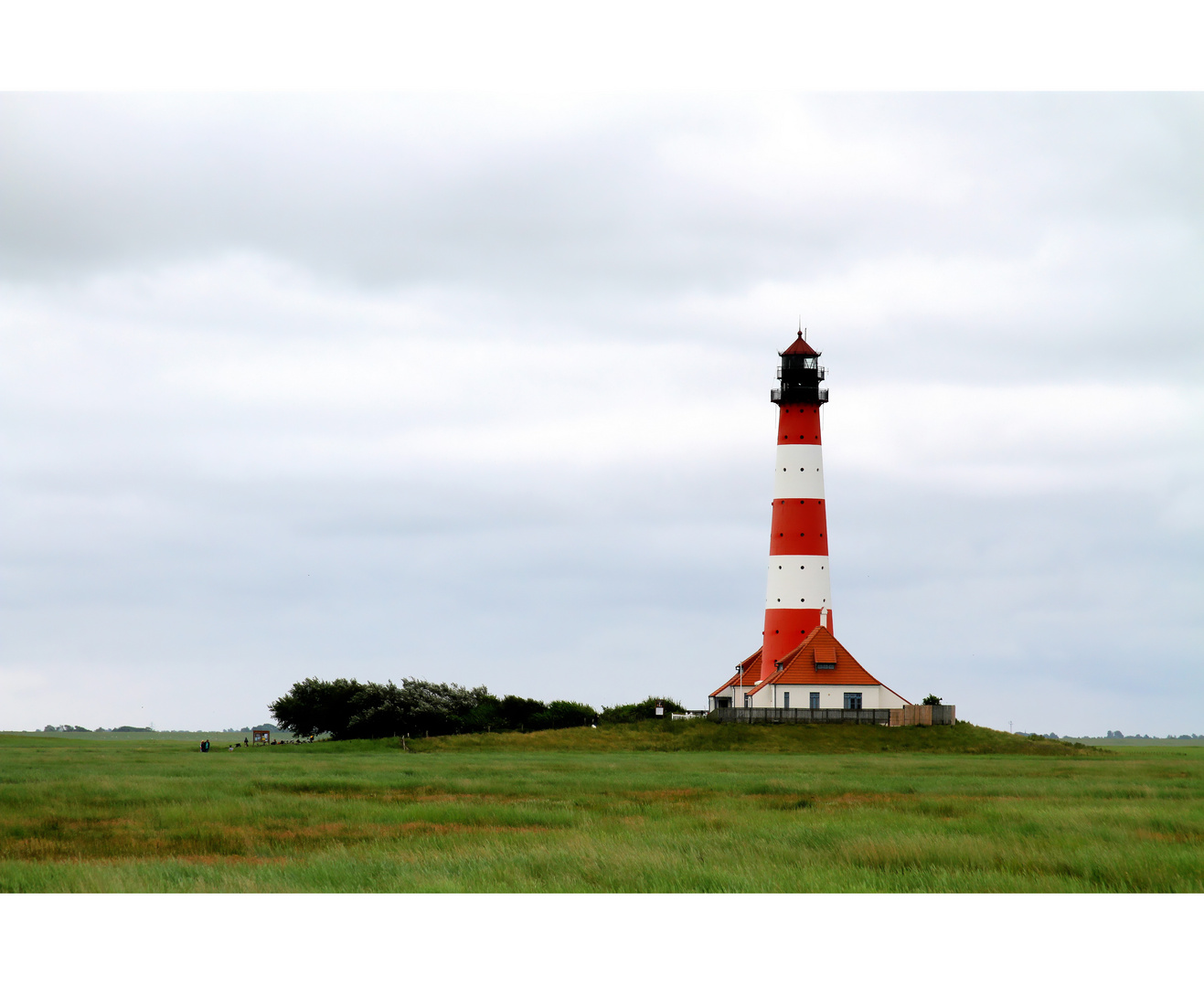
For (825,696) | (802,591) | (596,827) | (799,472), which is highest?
(799,472)

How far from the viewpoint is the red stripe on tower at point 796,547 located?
76.2 metres

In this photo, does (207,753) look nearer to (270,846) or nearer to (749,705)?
(749,705)

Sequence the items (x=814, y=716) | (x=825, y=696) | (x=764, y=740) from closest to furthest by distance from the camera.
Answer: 1. (x=764, y=740)
2. (x=814, y=716)
3. (x=825, y=696)

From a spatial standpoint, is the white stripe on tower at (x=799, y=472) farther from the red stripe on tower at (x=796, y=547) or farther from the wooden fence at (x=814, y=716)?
the wooden fence at (x=814, y=716)

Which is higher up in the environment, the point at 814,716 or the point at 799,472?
the point at 799,472

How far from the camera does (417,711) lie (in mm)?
80312

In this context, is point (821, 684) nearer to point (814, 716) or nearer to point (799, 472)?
point (814, 716)

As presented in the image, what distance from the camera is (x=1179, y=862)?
20.0 meters

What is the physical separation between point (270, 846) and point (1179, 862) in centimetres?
1587

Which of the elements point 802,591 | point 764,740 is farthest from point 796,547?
point 764,740

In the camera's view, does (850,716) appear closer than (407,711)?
Yes

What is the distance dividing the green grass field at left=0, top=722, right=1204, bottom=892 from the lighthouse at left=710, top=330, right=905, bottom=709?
22.7 m

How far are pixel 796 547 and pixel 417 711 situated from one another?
26.4m
